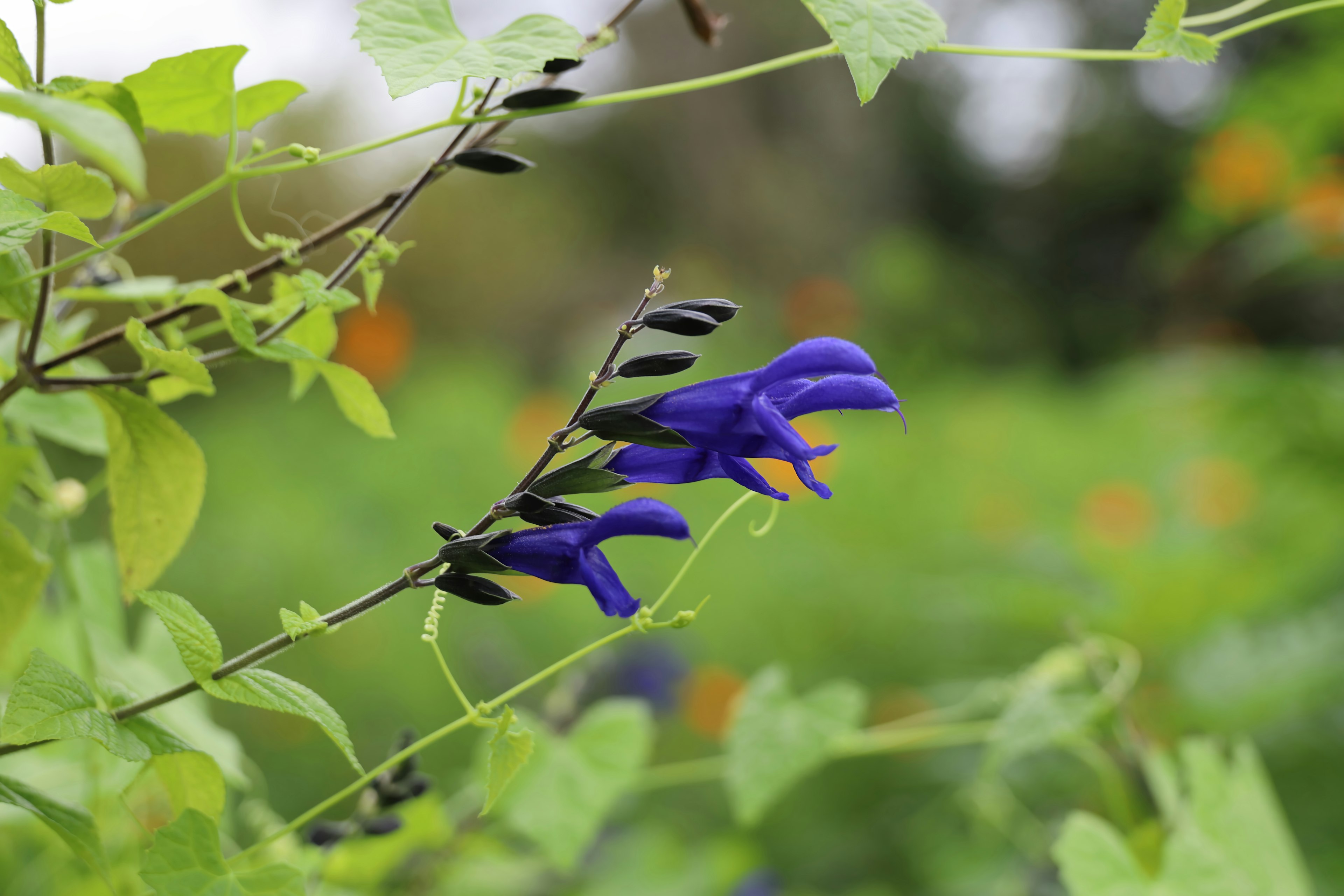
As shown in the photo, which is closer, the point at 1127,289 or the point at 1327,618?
the point at 1327,618

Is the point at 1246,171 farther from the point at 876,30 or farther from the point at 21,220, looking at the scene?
the point at 21,220

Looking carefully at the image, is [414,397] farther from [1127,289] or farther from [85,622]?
[1127,289]

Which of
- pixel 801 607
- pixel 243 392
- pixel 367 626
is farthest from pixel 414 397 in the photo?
pixel 801 607

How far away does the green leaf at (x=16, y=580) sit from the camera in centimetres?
37

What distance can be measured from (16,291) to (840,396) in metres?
0.33

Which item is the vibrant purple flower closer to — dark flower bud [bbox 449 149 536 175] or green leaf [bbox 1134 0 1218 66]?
dark flower bud [bbox 449 149 536 175]

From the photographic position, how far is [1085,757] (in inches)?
26.3

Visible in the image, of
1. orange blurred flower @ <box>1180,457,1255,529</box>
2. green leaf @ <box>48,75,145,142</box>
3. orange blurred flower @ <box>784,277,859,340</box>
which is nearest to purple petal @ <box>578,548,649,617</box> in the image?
green leaf @ <box>48,75,145,142</box>

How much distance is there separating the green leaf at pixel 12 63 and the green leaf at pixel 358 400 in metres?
0.14

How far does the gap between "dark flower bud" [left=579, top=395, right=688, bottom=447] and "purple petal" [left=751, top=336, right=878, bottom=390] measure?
0.14ft

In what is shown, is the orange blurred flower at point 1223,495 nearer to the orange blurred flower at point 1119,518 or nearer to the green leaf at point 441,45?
the orange blurred flower at point 1119,518

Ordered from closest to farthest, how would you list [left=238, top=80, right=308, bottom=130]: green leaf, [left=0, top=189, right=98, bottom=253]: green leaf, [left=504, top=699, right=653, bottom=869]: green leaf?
[left=0, top=189, right=98, bottom=253]: green leaf < [left=238, top=80, right=308, bottom=130]: green leaf < [left=504, top=699, right=653, bottom=869]: green leaf

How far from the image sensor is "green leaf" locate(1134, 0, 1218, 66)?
38cm

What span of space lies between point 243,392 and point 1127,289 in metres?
5.46
